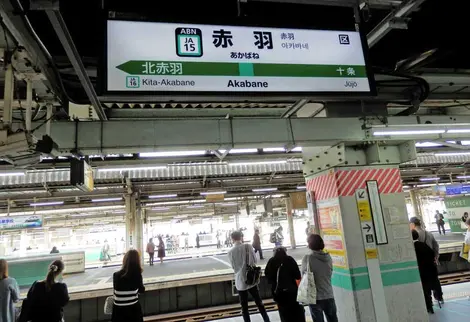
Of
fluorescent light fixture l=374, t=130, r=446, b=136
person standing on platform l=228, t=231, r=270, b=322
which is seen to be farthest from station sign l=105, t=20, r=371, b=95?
person standing on platform l=228, t=231, r=270, b=322

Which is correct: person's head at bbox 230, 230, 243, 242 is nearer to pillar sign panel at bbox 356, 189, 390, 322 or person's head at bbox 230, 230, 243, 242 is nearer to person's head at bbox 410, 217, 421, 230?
pillar sign panel at bbox 356, 189, 390, 322

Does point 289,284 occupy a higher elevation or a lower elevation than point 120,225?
lower

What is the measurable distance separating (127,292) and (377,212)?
3.60 m

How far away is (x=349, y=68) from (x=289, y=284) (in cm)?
295

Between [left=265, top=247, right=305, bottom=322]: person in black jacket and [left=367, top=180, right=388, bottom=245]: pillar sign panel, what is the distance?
137 centimetres

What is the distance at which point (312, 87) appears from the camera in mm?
2436

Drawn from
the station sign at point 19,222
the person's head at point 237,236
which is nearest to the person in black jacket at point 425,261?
the person's head at point 237,236

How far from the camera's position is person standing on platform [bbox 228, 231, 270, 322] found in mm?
5285

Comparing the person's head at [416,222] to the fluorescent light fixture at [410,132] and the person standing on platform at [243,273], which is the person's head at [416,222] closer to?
the fluorescent light fixture at [410,132]

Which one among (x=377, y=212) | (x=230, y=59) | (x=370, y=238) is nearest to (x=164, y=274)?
(x=370, y=238)

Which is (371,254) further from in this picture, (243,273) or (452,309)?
(452,309)

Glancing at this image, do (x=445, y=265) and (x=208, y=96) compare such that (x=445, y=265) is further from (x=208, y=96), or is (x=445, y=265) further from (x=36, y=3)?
(x=36, y=3)

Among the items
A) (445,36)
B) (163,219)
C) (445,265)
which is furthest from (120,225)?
(445,36)

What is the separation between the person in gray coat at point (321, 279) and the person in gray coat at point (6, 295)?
422cm
